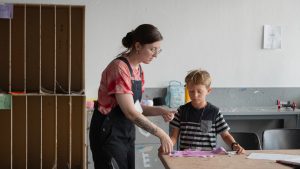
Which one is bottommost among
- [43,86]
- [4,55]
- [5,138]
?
[5,138]

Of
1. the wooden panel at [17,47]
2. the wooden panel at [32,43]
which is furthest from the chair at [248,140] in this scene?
the wooden panel at [17,47]

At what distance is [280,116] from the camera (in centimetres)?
400

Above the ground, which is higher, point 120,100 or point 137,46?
point 137,46

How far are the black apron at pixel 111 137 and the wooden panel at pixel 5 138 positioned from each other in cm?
167

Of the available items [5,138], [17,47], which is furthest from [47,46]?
[5,138]

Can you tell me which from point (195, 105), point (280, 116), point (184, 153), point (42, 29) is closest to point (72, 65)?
point (42, 29)

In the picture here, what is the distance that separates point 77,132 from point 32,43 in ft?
2.91

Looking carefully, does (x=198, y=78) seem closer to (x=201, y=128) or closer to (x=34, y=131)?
(x=201, y=128)

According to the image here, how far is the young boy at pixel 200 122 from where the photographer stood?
222cm

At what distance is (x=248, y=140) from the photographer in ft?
8.14

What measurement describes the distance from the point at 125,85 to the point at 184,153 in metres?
0.45

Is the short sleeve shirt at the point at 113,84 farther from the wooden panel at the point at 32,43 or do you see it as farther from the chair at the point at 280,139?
the wooden panel at the point at 32,43

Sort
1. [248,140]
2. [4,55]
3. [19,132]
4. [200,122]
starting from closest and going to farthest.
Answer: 1. [200,122]
2. [248,140]
3. [4,55]
4. [19,132]

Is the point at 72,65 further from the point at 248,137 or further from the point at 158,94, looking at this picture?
the point at 248,137
